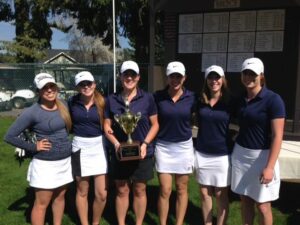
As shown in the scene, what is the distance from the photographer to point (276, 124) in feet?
12.1

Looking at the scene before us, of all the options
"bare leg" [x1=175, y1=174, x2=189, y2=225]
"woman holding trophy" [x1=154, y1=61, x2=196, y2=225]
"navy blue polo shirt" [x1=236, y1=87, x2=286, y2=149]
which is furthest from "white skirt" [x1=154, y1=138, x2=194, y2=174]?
"navy blue polo shirt" [x1=236, y1=87, x2=286, y2=149]

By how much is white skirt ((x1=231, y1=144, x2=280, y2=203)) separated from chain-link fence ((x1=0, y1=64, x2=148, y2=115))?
1246cm

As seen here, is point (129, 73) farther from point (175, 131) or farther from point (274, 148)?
point (274, 148)

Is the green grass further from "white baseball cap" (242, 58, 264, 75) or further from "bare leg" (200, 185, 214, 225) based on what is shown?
"white baseball cap" (242, 58, 264, 75)

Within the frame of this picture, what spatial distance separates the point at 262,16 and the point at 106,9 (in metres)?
12.9

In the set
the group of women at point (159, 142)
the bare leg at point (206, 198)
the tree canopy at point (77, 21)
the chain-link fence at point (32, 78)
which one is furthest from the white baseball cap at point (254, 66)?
the tree canopy at point (77, 21)

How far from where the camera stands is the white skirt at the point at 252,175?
3.89 metres

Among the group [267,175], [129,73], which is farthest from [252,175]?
[129,73]

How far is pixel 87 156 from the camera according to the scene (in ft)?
14.8

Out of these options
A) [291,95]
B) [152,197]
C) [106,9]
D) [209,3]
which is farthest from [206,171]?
[106,9]

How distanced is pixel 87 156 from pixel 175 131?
0.95 metres

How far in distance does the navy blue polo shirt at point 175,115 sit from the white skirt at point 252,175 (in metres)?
0.59

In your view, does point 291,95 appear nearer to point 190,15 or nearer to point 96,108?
point 190,15

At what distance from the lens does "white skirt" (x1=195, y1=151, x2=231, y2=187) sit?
14.1 ft
